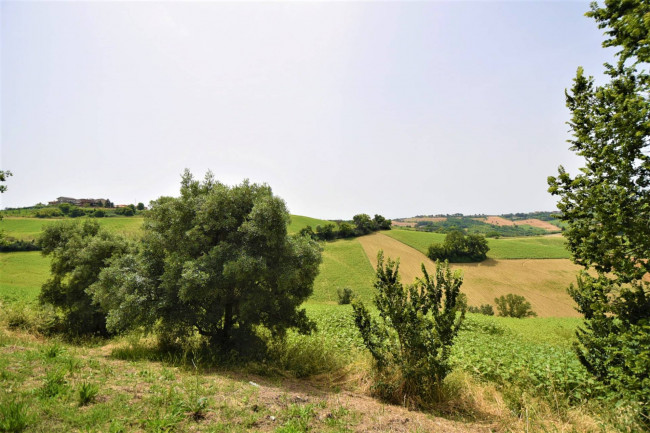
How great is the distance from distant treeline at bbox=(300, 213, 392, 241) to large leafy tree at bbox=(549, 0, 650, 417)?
255ft

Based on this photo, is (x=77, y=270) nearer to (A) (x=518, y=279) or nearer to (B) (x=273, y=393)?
(B) (x=273, y=393)

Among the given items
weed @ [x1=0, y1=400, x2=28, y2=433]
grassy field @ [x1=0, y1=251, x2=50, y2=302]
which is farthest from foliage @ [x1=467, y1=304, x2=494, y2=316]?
grassy field @ [x1=0, y1=251, x2=50, y2=302]

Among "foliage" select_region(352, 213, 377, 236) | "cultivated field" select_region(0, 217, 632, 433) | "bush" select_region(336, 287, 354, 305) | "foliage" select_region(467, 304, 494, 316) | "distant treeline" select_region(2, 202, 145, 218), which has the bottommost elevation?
"foliage" select_region(467, 304, 494, 316)

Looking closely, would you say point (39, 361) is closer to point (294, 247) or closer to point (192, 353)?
point (192, 353)

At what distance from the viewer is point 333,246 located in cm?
7812

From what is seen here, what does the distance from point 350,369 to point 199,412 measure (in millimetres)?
4994

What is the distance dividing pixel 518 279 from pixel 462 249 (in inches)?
576

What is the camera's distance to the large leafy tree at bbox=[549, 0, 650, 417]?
4254 millimetres

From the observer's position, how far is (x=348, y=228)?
8862 centimetres

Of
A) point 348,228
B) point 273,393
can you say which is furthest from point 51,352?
point 348,228

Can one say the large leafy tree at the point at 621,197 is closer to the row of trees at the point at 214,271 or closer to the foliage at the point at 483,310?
the row of trees at the point at 214,271

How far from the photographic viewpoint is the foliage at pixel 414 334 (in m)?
7.01

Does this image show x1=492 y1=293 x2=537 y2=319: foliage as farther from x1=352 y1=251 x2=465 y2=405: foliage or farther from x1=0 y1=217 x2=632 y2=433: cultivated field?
x1=352 y1=251 x2=465 y2=405: foliage

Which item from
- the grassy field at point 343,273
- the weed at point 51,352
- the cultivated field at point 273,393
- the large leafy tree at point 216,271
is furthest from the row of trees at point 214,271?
the grassy field at point 343,273
